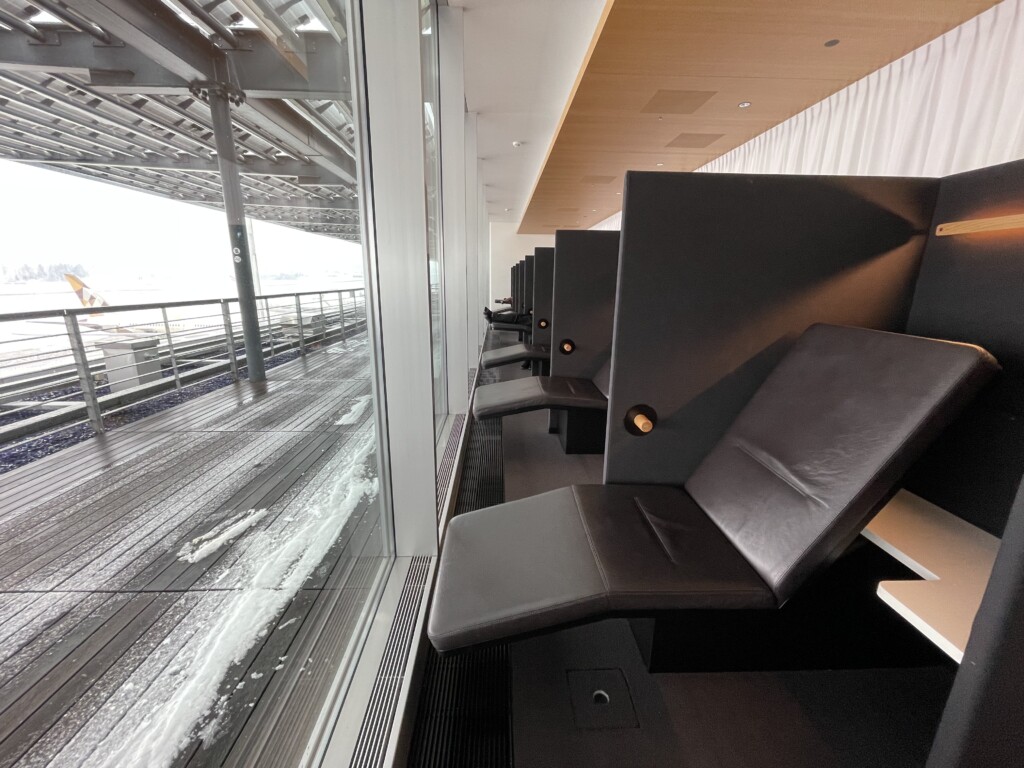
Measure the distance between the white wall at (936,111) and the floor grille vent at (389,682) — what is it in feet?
11.5

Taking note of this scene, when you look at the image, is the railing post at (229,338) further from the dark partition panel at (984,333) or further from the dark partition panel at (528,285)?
the dark partition panel at (528,285)

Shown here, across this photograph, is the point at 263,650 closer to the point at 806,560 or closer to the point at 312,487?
the point at 312,487

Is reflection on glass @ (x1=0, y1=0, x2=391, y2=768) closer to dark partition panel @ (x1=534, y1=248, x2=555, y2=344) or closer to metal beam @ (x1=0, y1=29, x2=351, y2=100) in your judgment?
metal beam @ (x1=0, y1=29, x2=351, y2=100)

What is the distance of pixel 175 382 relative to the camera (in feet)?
4.72

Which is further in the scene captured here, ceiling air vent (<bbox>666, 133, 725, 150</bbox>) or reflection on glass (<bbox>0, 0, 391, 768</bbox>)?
ceiling air vent (<bbox>666, 133, 725, 150</bbox>)

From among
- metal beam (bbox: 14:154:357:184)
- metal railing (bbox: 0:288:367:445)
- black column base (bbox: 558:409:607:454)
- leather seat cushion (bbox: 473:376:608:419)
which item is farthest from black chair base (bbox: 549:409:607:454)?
metal beam (bbox: 14:154:357:184)

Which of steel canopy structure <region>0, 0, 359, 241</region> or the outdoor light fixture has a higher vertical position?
steel canopy structure <region>0, 0, 359, 241</region>

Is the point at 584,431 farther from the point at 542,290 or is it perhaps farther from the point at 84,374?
the point at 84,374

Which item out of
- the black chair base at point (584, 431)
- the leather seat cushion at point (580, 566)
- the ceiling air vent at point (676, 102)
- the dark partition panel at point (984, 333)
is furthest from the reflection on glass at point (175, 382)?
the ceiling air vent at point (676, 102)

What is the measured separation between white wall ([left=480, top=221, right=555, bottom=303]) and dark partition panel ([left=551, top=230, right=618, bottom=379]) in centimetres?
1395

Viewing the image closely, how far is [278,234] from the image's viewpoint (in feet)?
4.82

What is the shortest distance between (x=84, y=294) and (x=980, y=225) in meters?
2.06

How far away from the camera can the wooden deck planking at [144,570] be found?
2.98 feet

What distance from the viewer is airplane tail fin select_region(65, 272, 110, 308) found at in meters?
0.69
